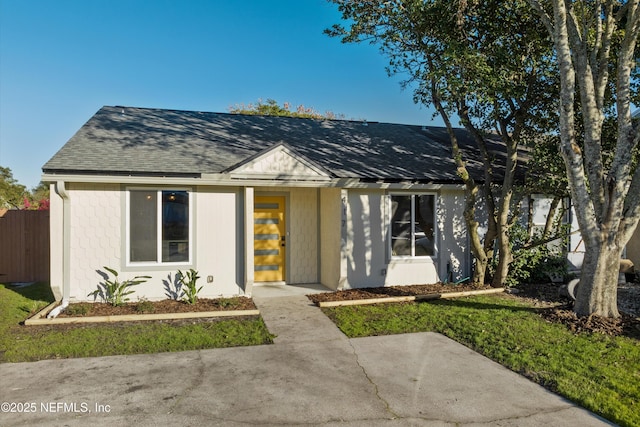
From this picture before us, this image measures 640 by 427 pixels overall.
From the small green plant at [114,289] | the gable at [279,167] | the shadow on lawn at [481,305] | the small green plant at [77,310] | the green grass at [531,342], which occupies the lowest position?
the green grass at [531,342]

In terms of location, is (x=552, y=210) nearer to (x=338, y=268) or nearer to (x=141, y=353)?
(x=338, y=268)

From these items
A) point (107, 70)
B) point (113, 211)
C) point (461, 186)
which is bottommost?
point (113, 211)

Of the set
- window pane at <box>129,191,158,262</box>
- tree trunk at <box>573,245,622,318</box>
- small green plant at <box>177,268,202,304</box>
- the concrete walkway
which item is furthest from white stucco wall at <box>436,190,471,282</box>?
window pane at <box>129,191,158,262</box>

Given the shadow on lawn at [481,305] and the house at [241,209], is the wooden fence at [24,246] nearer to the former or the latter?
the house at [241,209]

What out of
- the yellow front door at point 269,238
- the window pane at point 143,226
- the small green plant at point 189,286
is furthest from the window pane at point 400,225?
the window pane at point 143,226

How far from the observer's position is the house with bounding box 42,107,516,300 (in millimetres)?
8133

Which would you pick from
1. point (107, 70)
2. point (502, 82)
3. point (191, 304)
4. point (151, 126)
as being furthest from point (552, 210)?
point (107, 70)

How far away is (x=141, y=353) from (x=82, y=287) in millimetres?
3545

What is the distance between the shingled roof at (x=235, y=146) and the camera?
27.7ft

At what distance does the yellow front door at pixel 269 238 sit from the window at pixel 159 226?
1985 mm

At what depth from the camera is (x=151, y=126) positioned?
10969mm

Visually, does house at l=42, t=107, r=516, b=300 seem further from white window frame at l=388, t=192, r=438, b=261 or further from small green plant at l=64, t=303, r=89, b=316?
small green plant at l=64, t=303, r=89, b=316

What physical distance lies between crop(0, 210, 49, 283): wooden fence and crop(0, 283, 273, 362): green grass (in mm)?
3966

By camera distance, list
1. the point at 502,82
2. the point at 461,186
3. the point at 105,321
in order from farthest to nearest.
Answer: the point at 461,186 → the point at 502,82 → the point at 105,321
